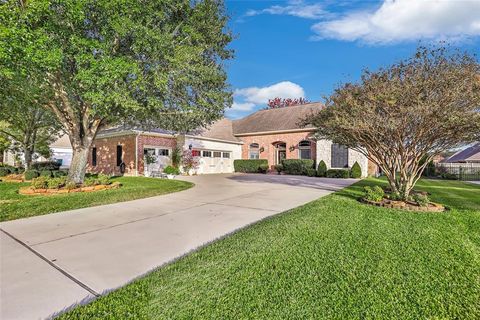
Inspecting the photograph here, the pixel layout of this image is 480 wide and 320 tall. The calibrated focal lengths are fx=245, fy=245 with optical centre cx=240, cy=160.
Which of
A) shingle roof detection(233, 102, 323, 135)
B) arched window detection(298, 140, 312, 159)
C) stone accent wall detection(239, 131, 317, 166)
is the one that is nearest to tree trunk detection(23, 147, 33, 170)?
shingle roof detection(233, 102, 323, 135)

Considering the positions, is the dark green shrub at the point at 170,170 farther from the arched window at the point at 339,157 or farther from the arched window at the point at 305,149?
the arched window at the point at 339,157

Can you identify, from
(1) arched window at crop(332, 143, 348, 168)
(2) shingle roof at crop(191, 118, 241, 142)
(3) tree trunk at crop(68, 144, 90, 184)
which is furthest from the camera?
(2) shingle roof at crop(191, 118, 241, 142)

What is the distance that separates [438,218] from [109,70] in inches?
361

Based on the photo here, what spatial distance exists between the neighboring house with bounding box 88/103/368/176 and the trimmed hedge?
769mm

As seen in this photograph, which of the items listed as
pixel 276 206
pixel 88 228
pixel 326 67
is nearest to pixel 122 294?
pixel 88 228

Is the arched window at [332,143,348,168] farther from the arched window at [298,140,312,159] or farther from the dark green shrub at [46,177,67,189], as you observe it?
the dark green shrub at [46,177,67,189]

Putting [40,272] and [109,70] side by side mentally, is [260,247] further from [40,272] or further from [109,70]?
[109,70]

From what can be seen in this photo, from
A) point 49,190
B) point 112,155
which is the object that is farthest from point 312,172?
point 49,190

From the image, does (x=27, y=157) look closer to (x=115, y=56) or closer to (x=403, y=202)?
(x=115, y=56)

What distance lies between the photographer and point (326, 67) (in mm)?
13266

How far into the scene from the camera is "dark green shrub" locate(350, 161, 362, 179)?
17.6m

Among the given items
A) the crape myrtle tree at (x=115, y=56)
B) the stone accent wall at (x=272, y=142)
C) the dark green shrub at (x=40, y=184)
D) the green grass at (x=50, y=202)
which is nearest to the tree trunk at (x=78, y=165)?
the crape myrtle tree at (x=115, y=56)

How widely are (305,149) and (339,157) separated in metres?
3.06

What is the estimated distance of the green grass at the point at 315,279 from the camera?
2.33 m
